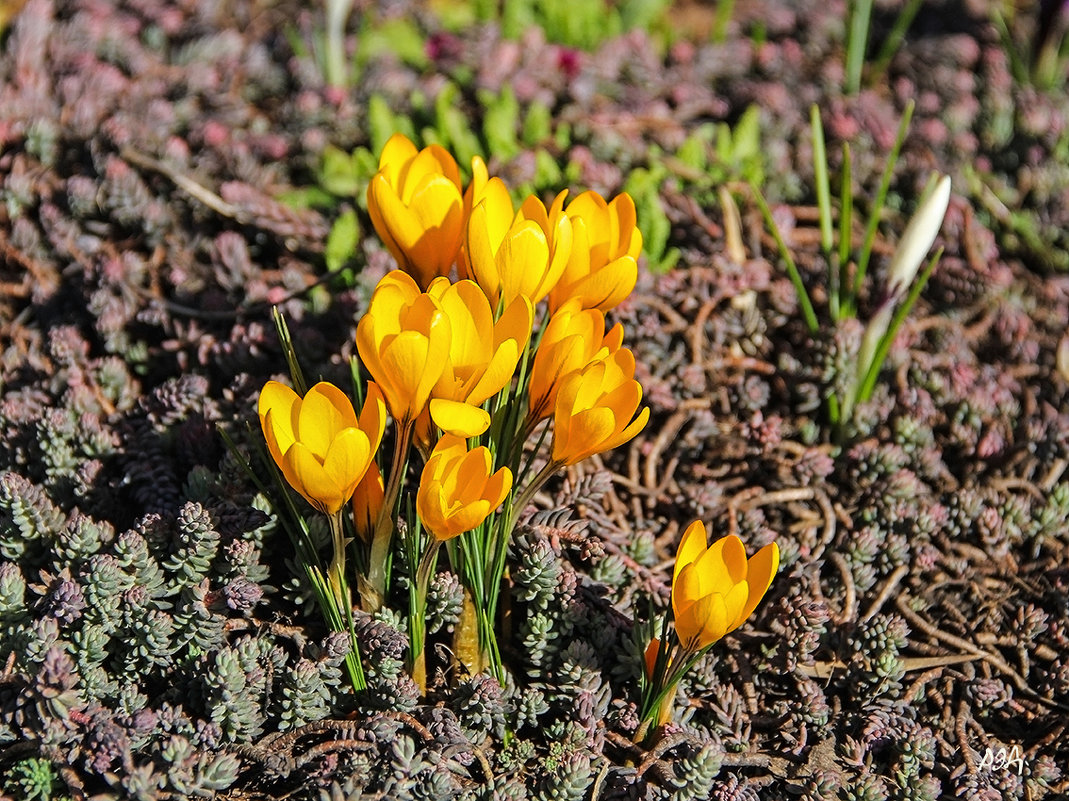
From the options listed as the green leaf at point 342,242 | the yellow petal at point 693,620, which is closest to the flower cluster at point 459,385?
the yellow petal at point 693,620

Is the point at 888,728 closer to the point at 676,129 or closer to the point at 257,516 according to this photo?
the point at 257,516

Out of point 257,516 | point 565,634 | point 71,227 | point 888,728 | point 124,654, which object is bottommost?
point 888,728

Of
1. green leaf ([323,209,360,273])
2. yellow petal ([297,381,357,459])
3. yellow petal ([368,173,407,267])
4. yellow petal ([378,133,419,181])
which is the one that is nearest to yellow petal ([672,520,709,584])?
yellow petal ([297,381,357,459])

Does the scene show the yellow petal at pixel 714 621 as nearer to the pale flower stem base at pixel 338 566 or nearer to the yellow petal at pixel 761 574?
the yellow petal at pixel 761 574

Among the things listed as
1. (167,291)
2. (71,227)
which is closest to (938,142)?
(167,291)

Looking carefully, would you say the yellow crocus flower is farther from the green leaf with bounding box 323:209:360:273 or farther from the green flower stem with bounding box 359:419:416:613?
the green leaf with bounding box 323:209:360:273

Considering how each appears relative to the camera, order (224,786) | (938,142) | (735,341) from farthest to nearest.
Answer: (938,142) < (735,341) < (224,786)

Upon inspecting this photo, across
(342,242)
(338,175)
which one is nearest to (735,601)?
(342,242)
